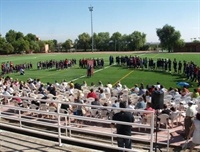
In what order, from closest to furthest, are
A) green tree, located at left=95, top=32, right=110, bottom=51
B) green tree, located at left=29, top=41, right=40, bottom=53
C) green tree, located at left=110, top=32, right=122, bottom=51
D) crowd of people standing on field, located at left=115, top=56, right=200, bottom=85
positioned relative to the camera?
crowd of people standing on field, located at left=115, top=56, right=200, bottom=85, green tree, located at left=29, top=41, right=40, bottom=53, green tree, located at left=110, top=32, right=122, bottom=51, green tree, located at left=95, top=32, right=110, bottom=51

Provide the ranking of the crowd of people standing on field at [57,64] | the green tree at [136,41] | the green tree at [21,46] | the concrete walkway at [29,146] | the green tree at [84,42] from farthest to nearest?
the green tree at [84,42] < the green tree at [136,41] < the green tree at [21,46] < the crowd of people standing on field at [57,64] < the concrete walkway at [29,146]

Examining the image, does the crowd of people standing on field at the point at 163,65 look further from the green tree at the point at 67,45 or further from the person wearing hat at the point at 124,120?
the green tree at the point at 67,45

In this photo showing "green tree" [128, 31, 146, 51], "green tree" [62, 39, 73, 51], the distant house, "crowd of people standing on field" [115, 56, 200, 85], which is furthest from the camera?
"green tree" [62, 39, 73, 51]

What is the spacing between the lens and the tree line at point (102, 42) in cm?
10031

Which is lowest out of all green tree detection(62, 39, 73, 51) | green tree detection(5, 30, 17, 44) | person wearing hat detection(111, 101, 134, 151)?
person wearing hat detection(111, 101, 134, 151)

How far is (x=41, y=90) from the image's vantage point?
18.4 m

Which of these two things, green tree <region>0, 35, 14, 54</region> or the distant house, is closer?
the distant house

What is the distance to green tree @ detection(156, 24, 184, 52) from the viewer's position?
9688 cm

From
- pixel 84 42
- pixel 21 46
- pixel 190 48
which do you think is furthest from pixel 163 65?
pixel 84 42

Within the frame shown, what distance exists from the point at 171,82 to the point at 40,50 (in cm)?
10360

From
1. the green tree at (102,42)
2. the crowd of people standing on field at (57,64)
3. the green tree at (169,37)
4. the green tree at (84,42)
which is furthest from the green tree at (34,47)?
the crowd of people standing on field at (57,64)

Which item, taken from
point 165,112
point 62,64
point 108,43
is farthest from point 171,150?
point 108,43

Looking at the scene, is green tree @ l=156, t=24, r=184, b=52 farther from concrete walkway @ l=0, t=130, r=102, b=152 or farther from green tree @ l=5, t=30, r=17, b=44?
concrete walkway @ l=0, t=130, r=102, b=152

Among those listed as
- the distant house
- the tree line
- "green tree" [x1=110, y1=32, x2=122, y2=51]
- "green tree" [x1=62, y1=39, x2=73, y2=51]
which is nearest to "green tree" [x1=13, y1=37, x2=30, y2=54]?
the tree line
